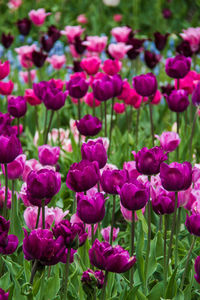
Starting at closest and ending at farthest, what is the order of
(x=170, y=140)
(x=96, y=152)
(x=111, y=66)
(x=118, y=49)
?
(x=96, y=152) < (x=170, y=140) < (x=111, y=66) < (x=118, y=49)

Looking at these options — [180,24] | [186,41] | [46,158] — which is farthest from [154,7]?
[46,158]

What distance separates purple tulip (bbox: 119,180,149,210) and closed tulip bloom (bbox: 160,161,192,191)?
8 cm

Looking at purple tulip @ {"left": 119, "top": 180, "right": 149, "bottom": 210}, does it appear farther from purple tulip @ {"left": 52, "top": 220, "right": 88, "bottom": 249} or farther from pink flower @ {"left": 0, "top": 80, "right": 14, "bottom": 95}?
pink flower @ {"left": 0, "top": 80, "right": 14, "bottom": 95}

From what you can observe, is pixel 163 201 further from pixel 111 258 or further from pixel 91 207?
pixel 111 258

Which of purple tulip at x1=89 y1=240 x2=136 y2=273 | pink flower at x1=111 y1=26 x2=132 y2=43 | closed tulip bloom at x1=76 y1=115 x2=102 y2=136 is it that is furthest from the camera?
pink flower at x1=111 y1=26 x2=132 y2=43

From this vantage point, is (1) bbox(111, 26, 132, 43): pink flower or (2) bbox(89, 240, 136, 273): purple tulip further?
(1) bbox(111, 26, 132, 43): pink flower

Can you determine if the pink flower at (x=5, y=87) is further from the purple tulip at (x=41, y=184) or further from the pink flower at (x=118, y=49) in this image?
the purple tulip at (x=41, y=184)

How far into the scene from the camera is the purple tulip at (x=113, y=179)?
1851 mm

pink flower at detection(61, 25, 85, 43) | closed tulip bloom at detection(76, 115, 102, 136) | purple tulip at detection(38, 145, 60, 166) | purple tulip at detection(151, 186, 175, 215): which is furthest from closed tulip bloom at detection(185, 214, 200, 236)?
pink flower at detection(61, 25, 85, 43)

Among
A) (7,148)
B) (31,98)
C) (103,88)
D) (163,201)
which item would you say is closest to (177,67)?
(103,88)

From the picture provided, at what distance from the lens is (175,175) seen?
5.69ft

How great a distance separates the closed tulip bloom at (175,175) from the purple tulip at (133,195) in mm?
76

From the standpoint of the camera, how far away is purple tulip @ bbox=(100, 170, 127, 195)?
185 centimetres

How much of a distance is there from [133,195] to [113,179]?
19 centimetres
